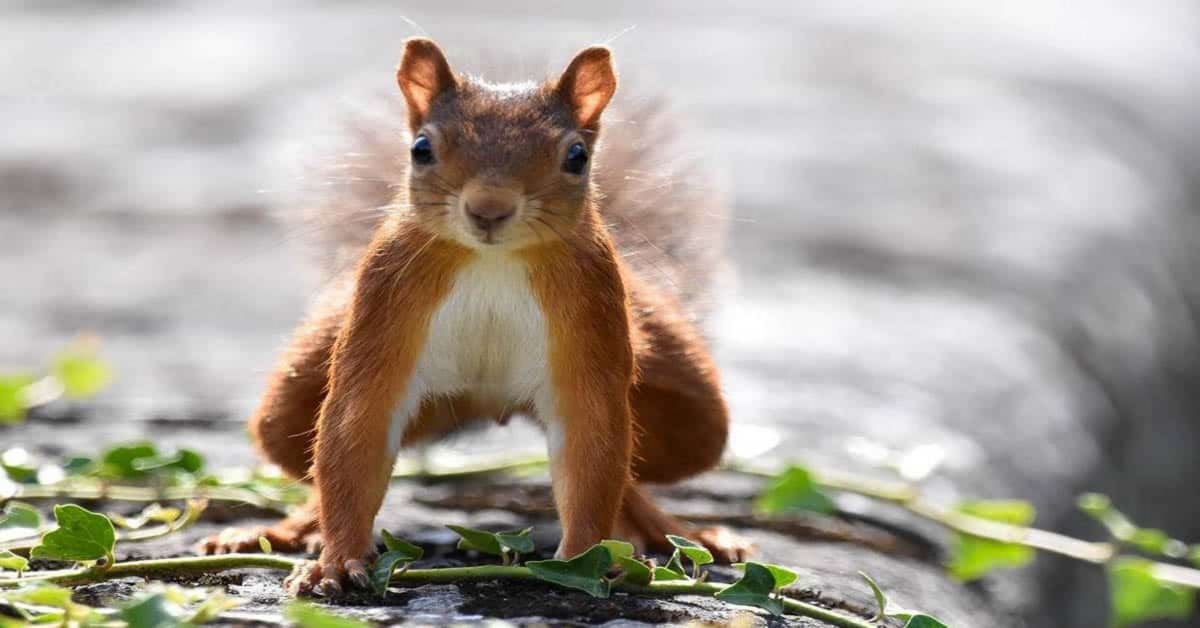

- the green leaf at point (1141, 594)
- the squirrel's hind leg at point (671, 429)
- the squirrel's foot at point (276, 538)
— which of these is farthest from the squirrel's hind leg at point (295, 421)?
the green leaf at point (1141, 594)

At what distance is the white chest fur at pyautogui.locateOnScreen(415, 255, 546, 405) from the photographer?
1838 mm

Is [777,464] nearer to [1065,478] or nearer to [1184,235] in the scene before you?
[1065,478]

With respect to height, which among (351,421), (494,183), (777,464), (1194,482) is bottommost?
(1194,482)

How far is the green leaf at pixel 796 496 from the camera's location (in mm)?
2365

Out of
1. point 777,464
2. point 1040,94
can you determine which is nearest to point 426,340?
point 777,464

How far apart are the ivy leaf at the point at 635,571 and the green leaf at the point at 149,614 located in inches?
18.8

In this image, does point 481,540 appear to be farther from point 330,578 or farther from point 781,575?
point 781,575

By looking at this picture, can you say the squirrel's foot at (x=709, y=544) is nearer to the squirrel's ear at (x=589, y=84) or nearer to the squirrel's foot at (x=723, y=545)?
the squirrel's foot at (x=723, y=545)

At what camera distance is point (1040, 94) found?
5.95 metres

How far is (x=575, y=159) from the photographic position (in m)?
1.81

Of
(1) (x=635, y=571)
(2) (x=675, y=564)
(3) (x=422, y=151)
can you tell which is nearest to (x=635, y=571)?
(1) (x=635, y=571)

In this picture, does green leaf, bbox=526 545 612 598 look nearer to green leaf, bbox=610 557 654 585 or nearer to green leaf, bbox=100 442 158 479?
green leaf, bbox=610 557 654 585

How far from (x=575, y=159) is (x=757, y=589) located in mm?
449

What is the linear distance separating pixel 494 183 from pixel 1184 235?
12.0 ft
